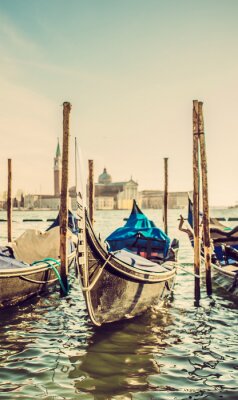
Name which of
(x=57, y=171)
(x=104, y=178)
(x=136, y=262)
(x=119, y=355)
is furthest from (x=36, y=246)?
(x=104, y=178)

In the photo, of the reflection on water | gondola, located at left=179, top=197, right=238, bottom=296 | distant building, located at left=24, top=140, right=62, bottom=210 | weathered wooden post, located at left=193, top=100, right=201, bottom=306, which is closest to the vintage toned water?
the reflection on water

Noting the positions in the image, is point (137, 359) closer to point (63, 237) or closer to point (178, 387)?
point (178, 387)

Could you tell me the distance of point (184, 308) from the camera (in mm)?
8203

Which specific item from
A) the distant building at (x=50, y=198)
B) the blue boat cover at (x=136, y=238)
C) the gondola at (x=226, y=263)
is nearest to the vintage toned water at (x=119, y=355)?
the gondola at (x=226, y=263)

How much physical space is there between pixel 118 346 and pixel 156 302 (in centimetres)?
211

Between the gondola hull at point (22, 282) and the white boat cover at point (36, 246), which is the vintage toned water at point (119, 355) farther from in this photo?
the white boat cover at point (36, 246)

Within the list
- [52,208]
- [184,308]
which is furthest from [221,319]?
[52,208]

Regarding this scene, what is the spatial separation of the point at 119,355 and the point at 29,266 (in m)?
3.09

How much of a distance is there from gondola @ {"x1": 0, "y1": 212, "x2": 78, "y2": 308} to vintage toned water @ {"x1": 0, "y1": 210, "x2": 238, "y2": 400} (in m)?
0.30

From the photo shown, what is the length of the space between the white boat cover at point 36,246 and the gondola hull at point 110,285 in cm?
373

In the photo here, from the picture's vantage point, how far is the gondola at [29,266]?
24.3ft

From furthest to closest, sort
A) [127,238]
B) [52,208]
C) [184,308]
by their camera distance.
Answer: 1. [52,208]
2. [127,238]
3. [184,308]

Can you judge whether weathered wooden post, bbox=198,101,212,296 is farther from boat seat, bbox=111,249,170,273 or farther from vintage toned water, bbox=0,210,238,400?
boat seat, bbox=111,249,170,273

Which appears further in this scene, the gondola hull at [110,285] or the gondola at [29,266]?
the gondola at [29,266]
